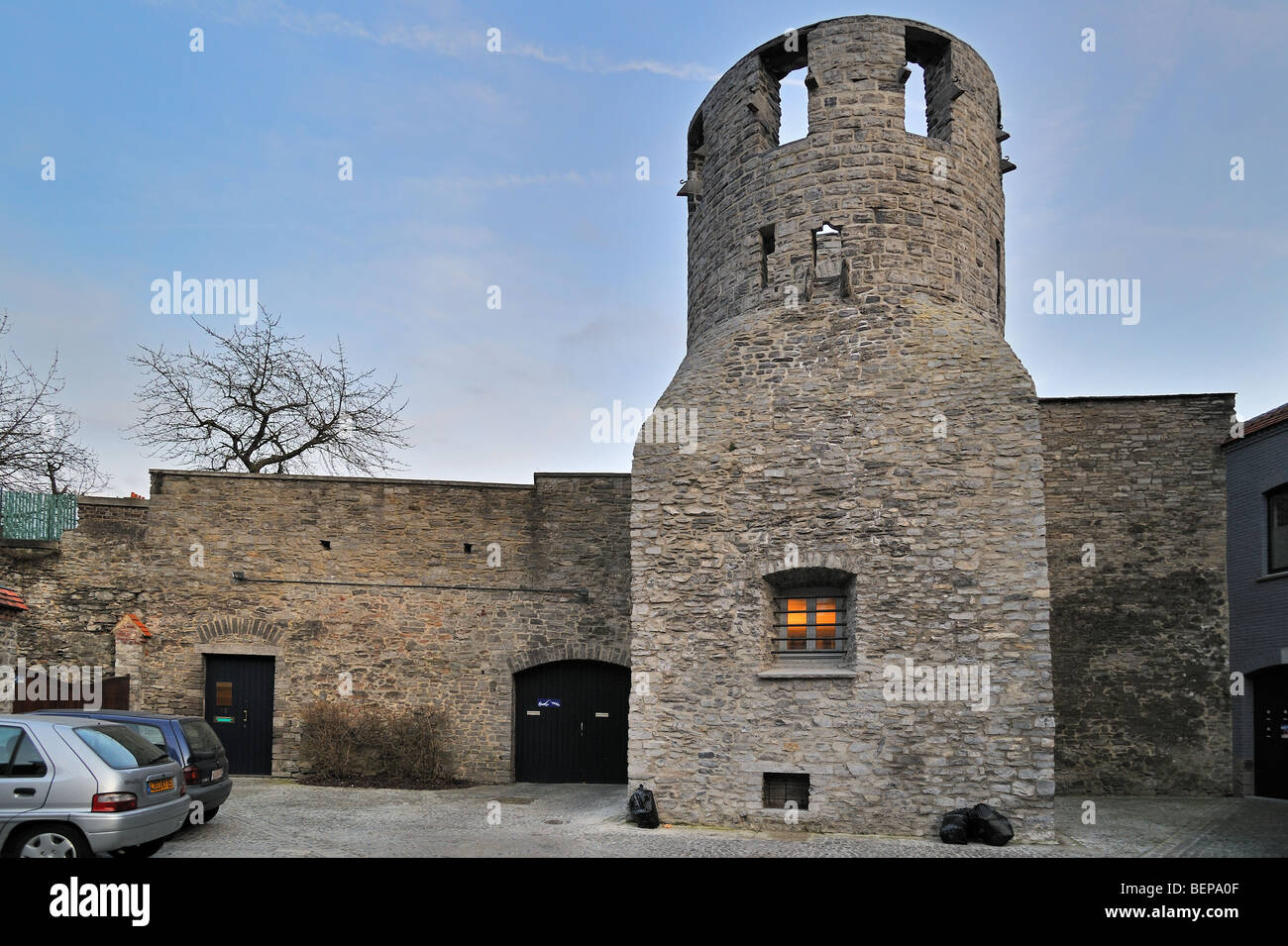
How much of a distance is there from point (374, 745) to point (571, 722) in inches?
119

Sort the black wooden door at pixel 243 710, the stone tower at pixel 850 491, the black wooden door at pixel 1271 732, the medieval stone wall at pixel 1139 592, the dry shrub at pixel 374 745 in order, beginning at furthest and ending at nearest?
the black wooden door at pixel 243 710 < the dry shrub at pixel 374 745 < the medieval stone wall at pixel 1139 592 < the black wooden door at pixel 1271 732 < the stone tower at pixel 850 491

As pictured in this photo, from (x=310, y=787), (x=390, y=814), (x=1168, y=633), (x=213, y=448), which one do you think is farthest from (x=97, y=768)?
(x=213, y=448)

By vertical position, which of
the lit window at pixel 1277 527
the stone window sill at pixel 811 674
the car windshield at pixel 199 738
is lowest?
the car windshield at pixel 199 738

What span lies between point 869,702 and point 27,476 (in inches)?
712

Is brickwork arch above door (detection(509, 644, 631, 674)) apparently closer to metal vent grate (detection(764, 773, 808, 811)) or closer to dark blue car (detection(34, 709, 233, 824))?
metal vent grate (detection(764, 773, 808, 811))

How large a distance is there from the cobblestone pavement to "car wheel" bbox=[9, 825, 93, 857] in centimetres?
165

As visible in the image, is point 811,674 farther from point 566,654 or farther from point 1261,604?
point 1261,604

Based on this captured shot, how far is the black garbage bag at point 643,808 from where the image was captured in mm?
10336

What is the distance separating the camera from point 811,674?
1030 centimetres

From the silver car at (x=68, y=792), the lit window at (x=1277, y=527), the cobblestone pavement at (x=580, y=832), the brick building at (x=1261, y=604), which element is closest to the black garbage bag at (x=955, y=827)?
the cobblestone pavement at (x=580, y=832)

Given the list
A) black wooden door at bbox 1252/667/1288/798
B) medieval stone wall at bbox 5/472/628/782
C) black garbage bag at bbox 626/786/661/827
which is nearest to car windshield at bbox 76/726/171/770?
black garbage bag at bbox 626/786/661/827

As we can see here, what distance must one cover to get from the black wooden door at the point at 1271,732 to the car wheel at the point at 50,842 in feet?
45.7

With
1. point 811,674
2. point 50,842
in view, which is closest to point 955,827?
point 811,674

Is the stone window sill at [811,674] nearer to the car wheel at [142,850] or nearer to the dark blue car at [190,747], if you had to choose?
the dark blue car at [190,747]
